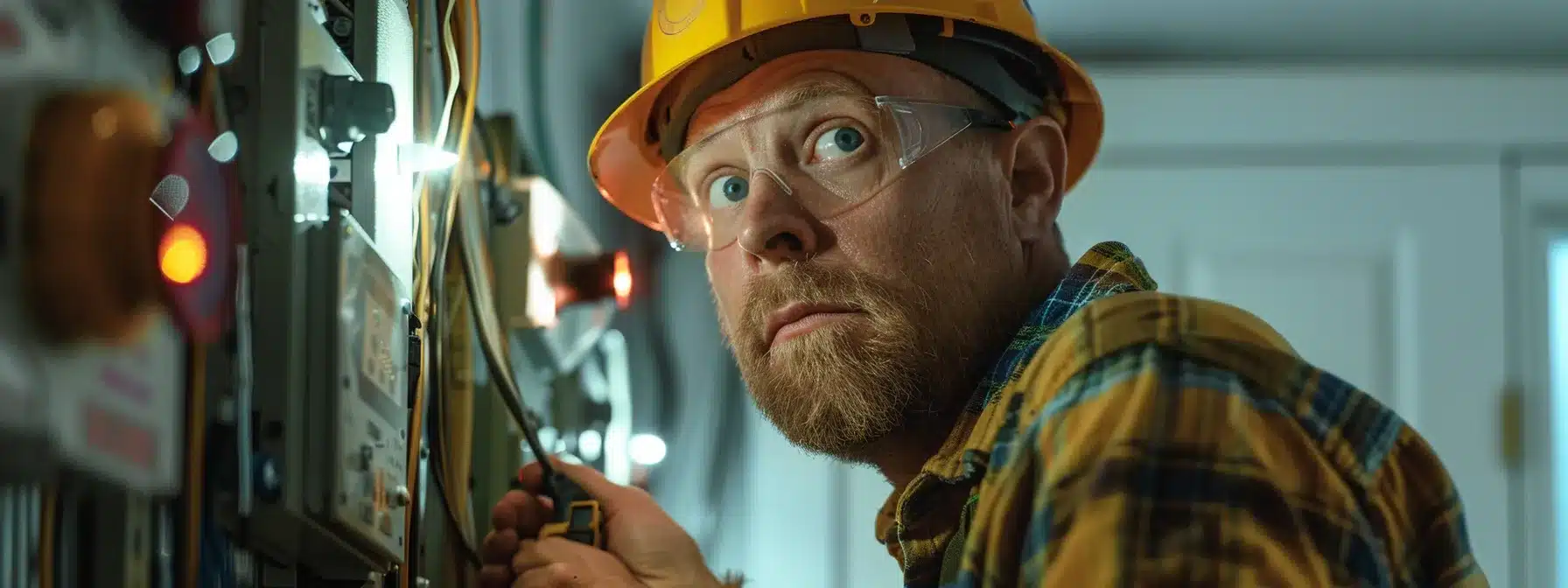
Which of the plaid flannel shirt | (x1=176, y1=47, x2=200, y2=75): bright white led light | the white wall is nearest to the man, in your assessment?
the plaid flannel shirt

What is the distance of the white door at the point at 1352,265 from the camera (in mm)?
3092

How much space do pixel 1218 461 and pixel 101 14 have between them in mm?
669

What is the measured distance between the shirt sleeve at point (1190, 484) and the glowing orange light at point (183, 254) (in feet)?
1.63

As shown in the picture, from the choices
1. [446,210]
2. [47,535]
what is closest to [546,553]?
[446,210]

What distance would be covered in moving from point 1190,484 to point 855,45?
26.5 inches

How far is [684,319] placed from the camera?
2830mm

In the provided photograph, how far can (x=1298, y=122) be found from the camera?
10.4 feet

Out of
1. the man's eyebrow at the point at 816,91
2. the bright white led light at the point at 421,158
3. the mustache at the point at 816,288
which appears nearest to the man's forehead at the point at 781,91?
the man's eyebrow at the point at 816,91

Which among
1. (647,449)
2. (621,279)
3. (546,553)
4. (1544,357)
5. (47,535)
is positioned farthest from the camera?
(1544,357)

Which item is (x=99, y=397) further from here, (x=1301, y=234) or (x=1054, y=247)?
(x=1301, y=234)

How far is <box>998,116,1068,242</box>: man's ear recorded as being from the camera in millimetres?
1566

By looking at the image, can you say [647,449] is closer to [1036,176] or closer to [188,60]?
[1036,176]

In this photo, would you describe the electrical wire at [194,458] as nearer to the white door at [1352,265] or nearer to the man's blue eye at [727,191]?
the man's blue eye at [727,191]

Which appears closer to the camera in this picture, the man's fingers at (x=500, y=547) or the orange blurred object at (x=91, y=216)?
the orange blurred object at (x=91, y=216)
